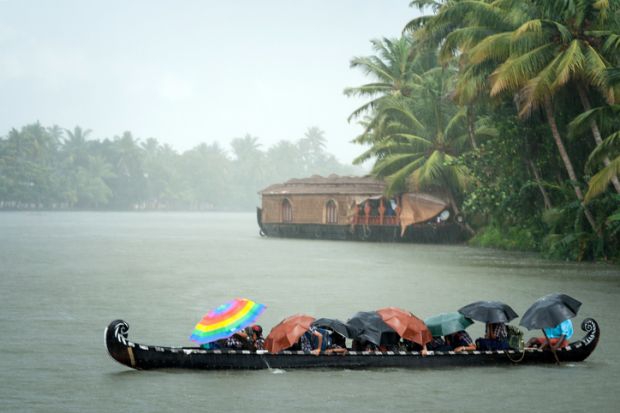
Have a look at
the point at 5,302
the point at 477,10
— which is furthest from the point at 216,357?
the point at 477,10

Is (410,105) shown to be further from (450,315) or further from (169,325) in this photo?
(450,315)

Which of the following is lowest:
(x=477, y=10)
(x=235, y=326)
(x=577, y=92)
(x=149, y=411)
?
(x=149, y=411)

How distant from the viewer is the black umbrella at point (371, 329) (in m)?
10.5

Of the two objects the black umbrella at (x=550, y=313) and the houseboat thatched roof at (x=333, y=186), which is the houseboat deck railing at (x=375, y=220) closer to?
the houseboat thatched roof at (x=333, y=186)

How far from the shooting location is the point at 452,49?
2769 cm

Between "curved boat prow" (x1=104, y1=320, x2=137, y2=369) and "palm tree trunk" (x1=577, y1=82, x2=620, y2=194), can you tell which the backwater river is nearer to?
"curved boat prow" (x1=104, y1=320, x2=137, y2=369)

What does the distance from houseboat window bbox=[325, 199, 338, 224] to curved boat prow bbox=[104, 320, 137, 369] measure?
3528 cm

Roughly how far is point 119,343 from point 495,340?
480 cm

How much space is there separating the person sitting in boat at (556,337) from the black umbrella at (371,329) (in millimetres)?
2111

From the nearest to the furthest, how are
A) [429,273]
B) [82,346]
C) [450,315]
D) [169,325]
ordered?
[450,315], [82,346], [169,325], [429,273]

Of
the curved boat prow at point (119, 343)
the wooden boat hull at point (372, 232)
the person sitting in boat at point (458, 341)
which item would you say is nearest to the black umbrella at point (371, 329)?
the person sitting in boat at point (458, 341)

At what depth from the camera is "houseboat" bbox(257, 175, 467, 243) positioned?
40.2 metres

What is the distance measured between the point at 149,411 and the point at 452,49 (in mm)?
21209

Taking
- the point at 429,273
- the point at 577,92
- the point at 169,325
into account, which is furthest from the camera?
the point at 577,92
